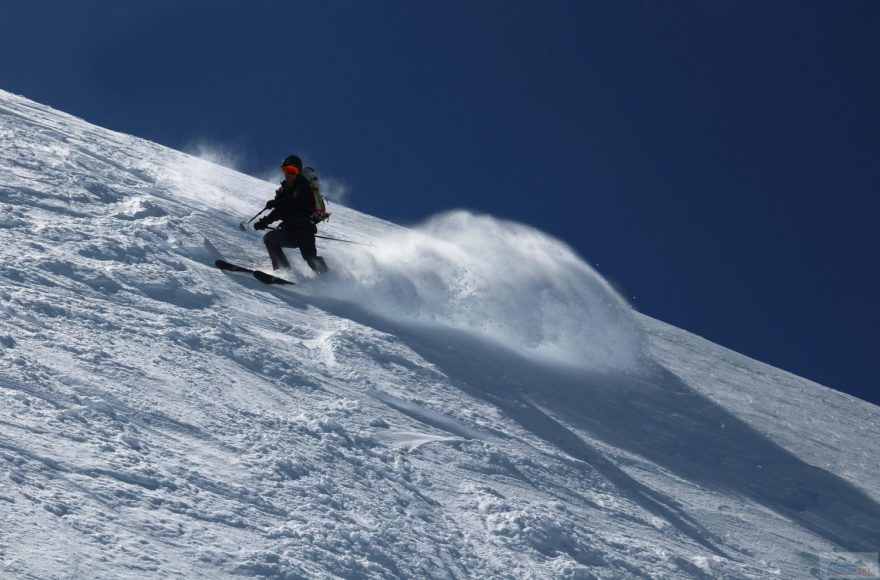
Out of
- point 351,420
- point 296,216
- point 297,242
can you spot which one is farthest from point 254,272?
point 351,420

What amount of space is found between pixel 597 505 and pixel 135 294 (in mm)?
4088

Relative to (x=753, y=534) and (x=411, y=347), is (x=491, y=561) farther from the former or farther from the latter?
(x=411, y=347)

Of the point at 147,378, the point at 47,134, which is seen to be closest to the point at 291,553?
the point at 147,378

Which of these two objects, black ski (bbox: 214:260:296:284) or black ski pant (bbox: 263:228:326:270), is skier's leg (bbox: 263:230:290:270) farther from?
black ski (bbox: 214:260:296:284)

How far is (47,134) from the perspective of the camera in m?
13.7

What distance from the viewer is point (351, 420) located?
22.6ft

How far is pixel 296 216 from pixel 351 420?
5023mm

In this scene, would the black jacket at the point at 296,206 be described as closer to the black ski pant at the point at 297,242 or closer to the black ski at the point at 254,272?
the black ski pant at the point at 297,242

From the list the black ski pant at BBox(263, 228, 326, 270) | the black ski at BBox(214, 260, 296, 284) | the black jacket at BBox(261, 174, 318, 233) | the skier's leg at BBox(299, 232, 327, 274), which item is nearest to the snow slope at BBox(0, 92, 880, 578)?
the black ski at BBox(214, 260, 296, 284)

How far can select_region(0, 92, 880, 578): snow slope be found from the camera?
4832 millimetres

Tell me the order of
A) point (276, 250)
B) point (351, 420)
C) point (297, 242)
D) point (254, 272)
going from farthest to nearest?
point (297, 242) < point (276, 250) < point (254, 272) < point (351, 420)

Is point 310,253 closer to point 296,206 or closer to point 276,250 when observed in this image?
point 276,250

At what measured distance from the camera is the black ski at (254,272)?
1014cm

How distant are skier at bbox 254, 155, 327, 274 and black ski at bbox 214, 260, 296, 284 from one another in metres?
0.70
